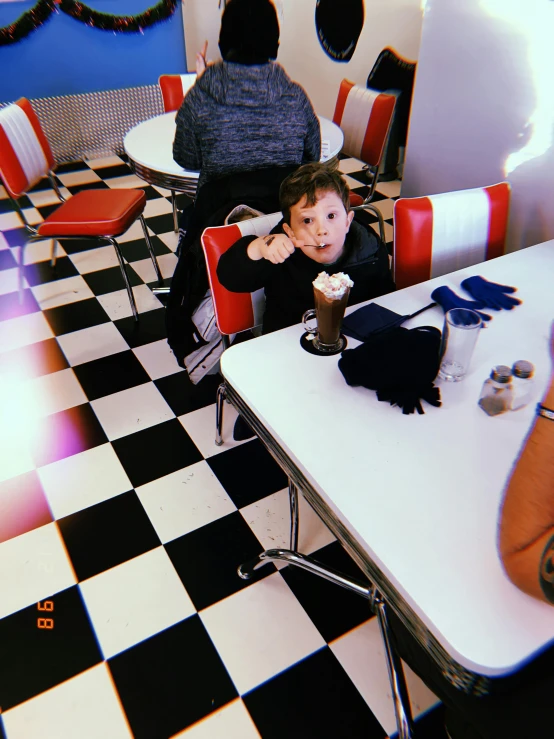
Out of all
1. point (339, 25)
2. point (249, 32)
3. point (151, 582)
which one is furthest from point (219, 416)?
point (339, 25)

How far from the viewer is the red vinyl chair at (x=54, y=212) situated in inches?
98.3

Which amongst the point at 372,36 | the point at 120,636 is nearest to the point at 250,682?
the point at 120,636

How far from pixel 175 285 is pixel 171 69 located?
3710mm

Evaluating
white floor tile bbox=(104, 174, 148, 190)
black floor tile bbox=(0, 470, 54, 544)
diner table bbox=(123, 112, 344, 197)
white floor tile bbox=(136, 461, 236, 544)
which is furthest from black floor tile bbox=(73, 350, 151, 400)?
white floor tile bbox=(104, 174, 148, 190)

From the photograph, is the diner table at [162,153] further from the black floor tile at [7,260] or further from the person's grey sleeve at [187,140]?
the black floor tile at [7,260]

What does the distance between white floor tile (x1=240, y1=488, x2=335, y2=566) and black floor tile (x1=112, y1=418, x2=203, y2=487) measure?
346 millimetres

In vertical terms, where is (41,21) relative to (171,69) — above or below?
above

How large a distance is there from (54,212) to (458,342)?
2.25 meters

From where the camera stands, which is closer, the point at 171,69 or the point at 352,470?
the point at 352,470

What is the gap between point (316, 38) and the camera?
15.6 ft

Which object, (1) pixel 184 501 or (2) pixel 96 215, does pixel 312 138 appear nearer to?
(2) pixel 96 215

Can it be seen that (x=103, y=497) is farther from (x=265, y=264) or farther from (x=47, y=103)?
(x=47, y=103)

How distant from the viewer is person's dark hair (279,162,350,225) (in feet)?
5.11

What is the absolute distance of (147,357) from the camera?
8.69 feet
